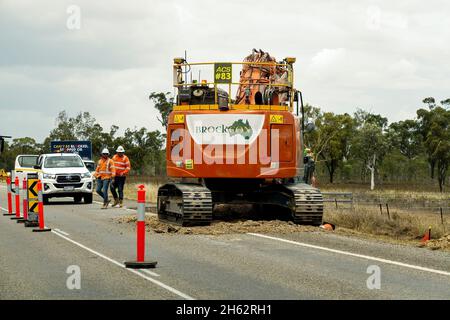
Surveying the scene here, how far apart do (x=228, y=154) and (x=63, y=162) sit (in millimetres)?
13336

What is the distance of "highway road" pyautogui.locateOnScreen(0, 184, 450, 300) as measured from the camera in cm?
873

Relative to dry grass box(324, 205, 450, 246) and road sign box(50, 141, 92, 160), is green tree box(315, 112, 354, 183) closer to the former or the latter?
road sign box(50, 141, 92, 160)

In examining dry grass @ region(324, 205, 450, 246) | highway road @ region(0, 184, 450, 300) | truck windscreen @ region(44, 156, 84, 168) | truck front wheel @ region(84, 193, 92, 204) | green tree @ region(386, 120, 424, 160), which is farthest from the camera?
green tree @ region(386, 120, 424, 160)

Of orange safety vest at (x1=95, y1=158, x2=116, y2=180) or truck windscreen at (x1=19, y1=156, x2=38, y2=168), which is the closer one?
orange safety vest at (x1=95, y1=158, x2=116, y2=180)

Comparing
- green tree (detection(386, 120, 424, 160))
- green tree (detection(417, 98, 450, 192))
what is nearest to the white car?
green tree (detection(417, 98, 450, 192))

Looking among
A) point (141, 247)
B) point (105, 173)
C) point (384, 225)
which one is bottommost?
point (384, 225)

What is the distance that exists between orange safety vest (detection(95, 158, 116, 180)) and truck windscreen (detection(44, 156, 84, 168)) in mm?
3254

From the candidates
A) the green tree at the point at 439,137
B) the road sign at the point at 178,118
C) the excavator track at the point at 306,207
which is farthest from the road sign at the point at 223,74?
the green tree at the point at 439,137

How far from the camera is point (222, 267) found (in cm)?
1065

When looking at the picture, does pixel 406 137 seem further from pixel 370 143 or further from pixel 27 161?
pixel 27 161

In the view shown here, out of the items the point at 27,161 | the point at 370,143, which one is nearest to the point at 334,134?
the point at 370,143

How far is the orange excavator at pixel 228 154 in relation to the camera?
15.9m

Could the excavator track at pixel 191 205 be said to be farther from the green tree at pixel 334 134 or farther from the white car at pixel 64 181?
the green tree at pixel 334 134

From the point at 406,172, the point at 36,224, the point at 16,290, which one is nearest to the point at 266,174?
the point at 36,224
